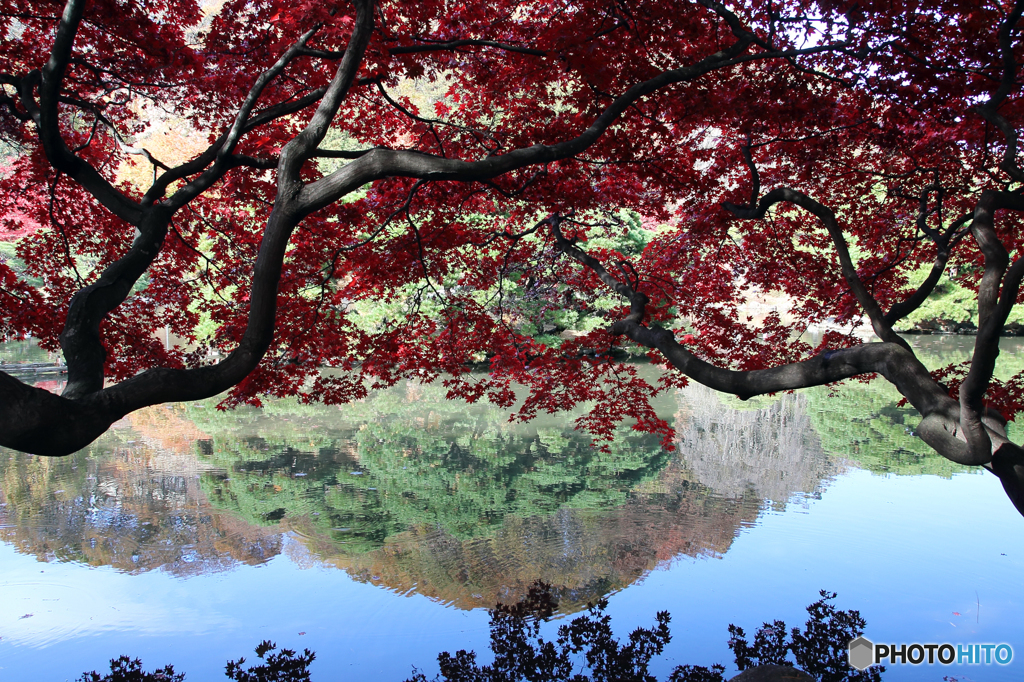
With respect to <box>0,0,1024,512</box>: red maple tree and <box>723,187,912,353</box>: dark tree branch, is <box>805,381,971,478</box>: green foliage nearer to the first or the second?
<box>0,0,1024,512</box>: red maple tree

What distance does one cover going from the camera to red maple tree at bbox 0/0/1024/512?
213 centimetres

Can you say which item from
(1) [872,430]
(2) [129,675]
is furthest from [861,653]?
(1) [872,430]

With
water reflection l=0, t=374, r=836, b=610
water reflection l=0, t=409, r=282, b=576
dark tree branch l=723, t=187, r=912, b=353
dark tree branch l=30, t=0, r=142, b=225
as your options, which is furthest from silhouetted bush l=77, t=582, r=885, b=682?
dark tree branch l=30, t=0, r=142, b=225

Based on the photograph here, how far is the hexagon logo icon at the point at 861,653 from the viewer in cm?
349

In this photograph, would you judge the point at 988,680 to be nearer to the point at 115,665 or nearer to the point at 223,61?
the point at 115,665

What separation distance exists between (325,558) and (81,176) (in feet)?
12.6

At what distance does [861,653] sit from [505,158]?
3.47 meters

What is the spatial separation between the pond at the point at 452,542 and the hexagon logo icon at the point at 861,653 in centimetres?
26

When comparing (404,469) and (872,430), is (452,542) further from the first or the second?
(872,430)

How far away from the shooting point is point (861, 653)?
11.7 feet

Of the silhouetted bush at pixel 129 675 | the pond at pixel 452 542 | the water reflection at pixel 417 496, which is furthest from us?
the water reflection at pixel 417 496

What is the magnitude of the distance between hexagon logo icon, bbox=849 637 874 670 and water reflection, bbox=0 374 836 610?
1.69m

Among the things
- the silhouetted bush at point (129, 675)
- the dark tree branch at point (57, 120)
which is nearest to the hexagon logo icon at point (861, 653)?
the silhouetted bush at point (129, 675)

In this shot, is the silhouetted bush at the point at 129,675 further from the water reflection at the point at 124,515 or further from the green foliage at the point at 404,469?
the green foliage at the point at 404,469
